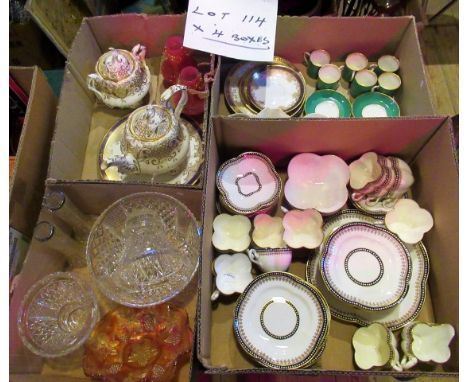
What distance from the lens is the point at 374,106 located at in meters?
1.05

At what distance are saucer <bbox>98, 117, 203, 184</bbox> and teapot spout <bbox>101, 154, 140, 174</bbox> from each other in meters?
0.03

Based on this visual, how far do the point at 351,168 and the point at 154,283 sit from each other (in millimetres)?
510

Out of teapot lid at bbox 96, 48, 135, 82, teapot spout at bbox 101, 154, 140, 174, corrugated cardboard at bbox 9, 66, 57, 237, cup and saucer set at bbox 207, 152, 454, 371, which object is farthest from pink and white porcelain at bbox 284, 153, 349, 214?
corrugated cardboard at bbox 9, 66, 57, 237

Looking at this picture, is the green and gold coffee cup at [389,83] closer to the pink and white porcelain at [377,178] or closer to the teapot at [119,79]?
the pink and white porcelain at [377,178]

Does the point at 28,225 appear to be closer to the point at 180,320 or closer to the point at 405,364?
the point at 180,320

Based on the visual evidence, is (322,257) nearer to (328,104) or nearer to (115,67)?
(328,104)

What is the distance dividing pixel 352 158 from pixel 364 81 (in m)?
0.24

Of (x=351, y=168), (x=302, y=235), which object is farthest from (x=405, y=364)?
(x=351, y=168)

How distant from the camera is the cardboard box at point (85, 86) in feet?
3.11

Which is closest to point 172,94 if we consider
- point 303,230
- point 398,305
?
point 303,230

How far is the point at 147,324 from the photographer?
83 centimetres

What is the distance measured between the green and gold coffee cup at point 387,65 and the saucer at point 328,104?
0.42 ft

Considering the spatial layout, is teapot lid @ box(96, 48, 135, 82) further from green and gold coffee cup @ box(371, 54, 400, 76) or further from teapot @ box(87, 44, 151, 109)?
green and gold coffee cup @ box(371, 54, 400, 76)
